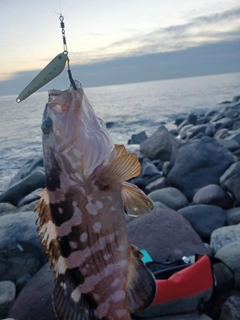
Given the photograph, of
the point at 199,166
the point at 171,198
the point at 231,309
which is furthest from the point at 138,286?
the point at 199,166

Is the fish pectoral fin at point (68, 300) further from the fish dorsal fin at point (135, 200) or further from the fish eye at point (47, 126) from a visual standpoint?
the fish eye at point (47, 126)

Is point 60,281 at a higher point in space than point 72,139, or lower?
lower

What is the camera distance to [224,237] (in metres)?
6.44

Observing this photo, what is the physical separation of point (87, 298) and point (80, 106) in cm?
138

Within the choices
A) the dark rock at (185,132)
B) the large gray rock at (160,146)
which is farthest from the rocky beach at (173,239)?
the dark rock at (185,132)

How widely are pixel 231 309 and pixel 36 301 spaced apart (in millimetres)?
2619

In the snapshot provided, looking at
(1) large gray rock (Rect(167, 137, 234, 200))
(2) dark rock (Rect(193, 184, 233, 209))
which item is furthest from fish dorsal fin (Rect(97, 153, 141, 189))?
(1) large gray rock (Rect(167, 137, 234, 200))

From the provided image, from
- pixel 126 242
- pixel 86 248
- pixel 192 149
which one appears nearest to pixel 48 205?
pixel 86 248

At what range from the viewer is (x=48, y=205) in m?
2.73

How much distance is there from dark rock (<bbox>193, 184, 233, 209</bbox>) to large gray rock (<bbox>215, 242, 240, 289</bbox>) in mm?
3118

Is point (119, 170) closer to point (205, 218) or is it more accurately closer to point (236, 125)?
point (205, 218)

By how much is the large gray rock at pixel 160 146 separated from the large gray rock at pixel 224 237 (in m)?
8.39

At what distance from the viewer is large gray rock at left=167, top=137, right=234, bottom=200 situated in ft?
34.2

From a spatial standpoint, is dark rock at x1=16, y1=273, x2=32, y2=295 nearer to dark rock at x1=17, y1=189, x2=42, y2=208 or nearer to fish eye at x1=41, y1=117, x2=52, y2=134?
fish eye at x1=41, y1=117, x2=52, y2=134
